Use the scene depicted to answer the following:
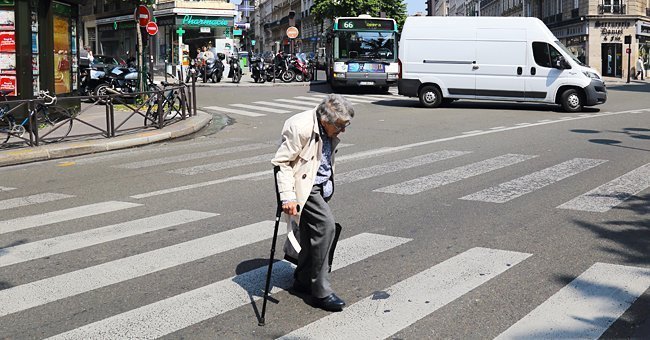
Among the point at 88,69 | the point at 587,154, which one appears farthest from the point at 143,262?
the point at 88,69

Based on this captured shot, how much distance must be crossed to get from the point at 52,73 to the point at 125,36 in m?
34.5

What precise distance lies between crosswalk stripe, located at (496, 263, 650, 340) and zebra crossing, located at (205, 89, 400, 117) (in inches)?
573

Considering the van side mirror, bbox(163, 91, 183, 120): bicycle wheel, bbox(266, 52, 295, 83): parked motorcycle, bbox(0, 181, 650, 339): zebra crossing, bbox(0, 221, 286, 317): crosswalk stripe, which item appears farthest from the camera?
bbox(266, 52, 295, 83): parked motorcycle

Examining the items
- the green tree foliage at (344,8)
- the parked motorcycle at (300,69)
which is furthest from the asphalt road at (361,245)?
the green tree foliage at (344,8)

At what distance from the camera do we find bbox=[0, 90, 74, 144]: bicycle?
12469 millimetres

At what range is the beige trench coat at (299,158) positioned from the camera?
446cm

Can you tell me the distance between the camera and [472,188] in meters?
8.57

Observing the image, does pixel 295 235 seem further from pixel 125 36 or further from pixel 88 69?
pixel 125 36

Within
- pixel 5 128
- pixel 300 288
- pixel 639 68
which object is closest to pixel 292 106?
pixel 5 128

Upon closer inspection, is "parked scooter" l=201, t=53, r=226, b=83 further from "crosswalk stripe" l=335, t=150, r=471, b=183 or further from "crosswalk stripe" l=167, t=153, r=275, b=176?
"crosswalk stripe" l=335, t=150, r=471, b=183

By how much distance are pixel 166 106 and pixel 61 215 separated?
8.65 meters

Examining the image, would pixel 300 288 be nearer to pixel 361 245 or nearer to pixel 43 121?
pixel 361 245

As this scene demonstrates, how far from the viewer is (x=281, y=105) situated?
2192 centimetres

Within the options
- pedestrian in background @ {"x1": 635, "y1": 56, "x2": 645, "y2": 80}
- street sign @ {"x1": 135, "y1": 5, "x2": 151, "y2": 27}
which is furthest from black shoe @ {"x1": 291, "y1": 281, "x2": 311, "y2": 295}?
pedestrian in background @ {"x1": 635, "y1": 56, "x2": 645, "y2": 80}
